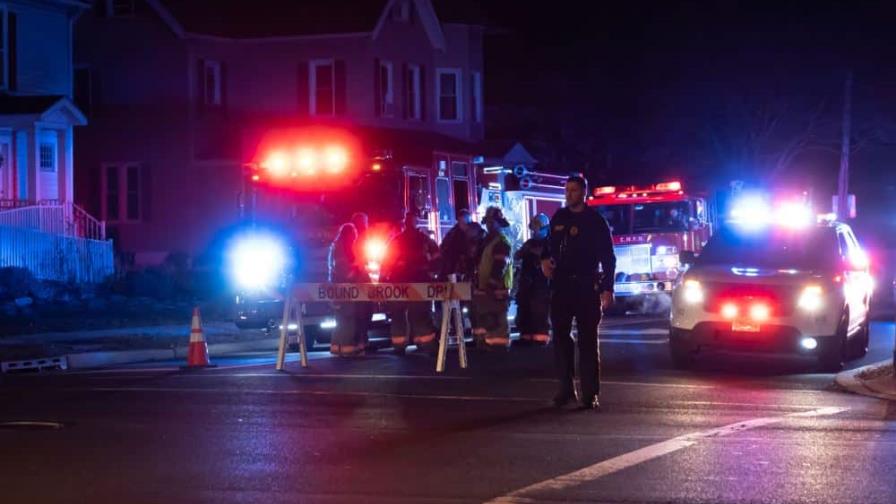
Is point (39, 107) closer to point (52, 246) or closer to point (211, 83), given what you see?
point (52, 246)

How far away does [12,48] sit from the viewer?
3341 cm

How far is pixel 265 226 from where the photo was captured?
727 inches

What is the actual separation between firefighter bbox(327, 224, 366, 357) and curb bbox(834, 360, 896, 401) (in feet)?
18.1

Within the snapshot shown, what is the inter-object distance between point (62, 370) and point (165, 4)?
Result: 22121 mm

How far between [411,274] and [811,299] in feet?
15.2

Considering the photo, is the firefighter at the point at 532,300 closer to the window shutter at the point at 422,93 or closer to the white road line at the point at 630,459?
the white road line at the point at 630,459

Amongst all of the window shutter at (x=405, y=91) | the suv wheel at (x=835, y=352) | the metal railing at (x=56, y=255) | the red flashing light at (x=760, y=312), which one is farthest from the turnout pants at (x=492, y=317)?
the window shutter at (x=405, y=91)

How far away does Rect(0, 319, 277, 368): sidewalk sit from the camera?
60.9 feet

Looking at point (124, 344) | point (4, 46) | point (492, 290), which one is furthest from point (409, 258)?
point (4, 46)

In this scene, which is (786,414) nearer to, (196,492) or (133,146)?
(196,492)

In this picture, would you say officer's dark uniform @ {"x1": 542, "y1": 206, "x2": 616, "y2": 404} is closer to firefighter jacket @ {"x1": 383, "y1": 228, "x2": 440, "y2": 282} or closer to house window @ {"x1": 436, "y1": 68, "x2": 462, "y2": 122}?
firefighter jacket @ {"x1": 383, "y1": 228, "x2": 440, "y2": 282}

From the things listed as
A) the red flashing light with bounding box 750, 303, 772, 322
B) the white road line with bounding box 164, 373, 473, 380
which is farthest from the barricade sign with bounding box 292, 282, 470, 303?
the red flashing light with bounding box 750, 303, 772, 322

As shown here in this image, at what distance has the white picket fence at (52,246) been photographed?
96.3 feet

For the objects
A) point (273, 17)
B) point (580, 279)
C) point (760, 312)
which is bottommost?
point (760, 312)
